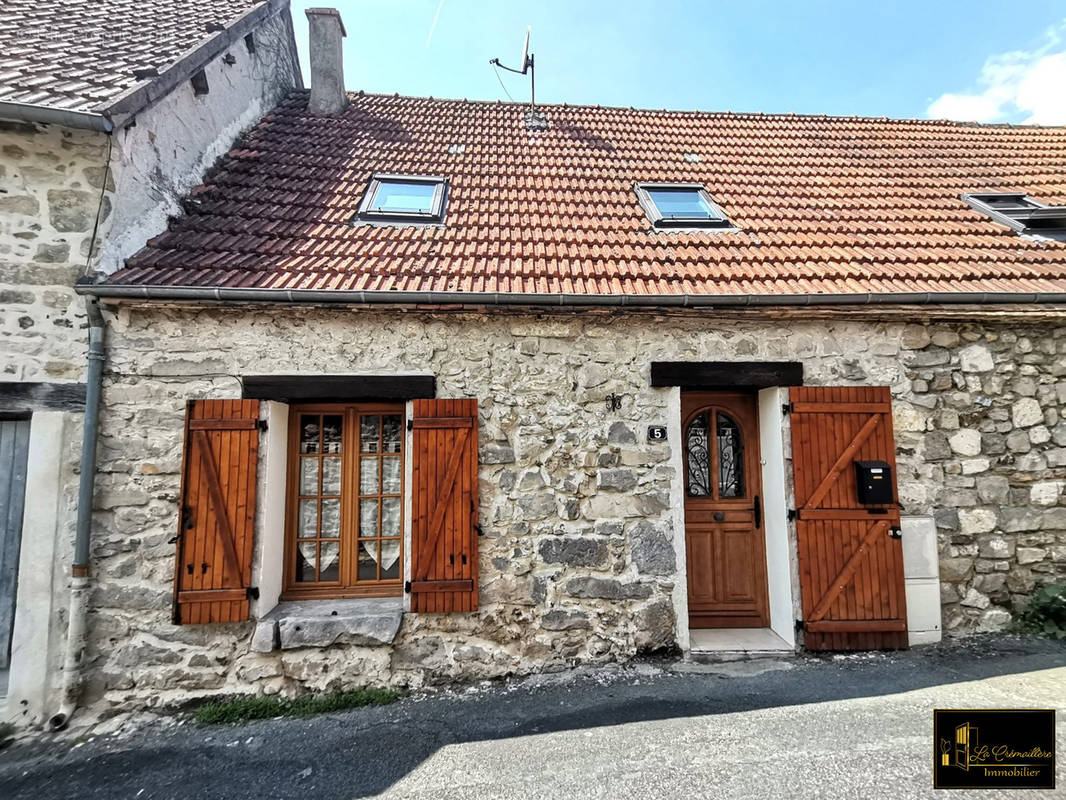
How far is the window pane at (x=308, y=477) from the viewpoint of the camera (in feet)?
12.7

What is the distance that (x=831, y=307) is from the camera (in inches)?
149

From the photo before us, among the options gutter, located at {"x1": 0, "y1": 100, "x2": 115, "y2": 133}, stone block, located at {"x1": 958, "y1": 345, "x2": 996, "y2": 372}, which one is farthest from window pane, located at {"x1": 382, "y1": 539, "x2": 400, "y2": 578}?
stone block, located at {"x1": 958, "y1": 345, "x2": 996, "y2": 372}

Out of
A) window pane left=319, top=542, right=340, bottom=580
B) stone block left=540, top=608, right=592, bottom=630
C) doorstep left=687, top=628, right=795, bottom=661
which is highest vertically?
window pane left=319, top=542, right=340, bottom=580

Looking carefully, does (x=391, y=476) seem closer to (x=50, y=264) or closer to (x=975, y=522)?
(x=50, y=264)

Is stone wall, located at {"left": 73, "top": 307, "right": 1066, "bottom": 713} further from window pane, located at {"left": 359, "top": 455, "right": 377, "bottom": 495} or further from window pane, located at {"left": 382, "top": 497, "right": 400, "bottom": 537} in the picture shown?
window pane, located at {"left": 359, "top": 455, "right": 377, "bottom": 495}

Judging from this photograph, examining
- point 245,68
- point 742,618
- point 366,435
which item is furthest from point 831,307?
point 245,68

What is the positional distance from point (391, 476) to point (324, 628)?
1159 millimetres

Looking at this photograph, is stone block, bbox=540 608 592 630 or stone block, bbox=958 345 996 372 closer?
stone block, bbox=540 608 592 630

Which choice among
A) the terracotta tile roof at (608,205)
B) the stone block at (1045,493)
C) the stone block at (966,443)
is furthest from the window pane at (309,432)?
the stone block at (1045,493)

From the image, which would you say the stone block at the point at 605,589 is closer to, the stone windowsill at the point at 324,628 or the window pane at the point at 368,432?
the stone windowsill at the point at 324,628

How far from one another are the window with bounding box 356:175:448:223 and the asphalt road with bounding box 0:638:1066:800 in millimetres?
4113

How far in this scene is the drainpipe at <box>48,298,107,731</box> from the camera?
3209 millimetres

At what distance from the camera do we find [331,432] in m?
3.90

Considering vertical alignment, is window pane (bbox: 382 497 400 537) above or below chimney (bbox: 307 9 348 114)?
below
